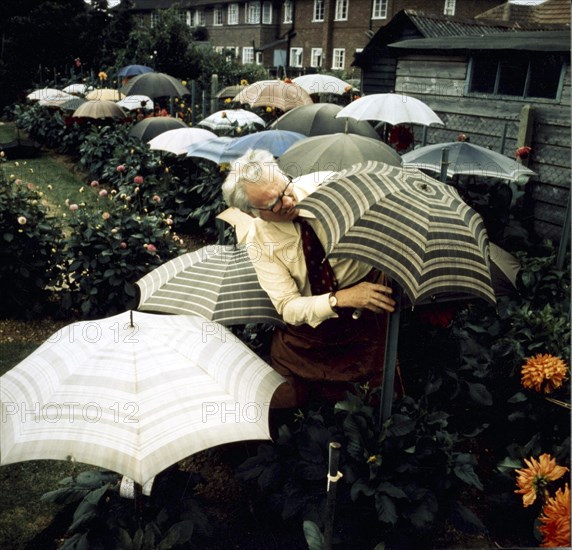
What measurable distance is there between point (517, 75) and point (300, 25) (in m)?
34.6

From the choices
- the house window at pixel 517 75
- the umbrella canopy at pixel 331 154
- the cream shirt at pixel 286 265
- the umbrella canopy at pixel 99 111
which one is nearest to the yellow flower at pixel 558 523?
the cream shirt at pixel 286 265

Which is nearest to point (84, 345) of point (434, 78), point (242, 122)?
point (242, 122)

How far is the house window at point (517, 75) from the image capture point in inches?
252

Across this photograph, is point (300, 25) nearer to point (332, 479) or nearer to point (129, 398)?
point (129, 398)

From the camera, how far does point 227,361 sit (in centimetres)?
230

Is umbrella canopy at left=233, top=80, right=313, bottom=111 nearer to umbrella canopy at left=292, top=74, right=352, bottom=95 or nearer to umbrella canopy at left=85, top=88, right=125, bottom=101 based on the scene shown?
umbrella canopy at left=292, top=74, right=352, bottom=95

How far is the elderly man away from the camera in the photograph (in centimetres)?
256

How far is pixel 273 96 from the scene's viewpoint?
1005cm

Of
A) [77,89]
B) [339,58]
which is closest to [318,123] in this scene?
[77,89]

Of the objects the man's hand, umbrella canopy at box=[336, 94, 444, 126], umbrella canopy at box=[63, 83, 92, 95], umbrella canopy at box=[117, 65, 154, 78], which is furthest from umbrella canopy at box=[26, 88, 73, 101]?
the man's hand

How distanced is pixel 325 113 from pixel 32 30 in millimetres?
14843

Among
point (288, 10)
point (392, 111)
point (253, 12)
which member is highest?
point (288, 10)

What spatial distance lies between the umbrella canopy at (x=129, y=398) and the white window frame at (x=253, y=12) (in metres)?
43.7

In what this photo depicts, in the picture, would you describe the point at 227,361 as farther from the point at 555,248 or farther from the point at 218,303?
the point at 555,248
